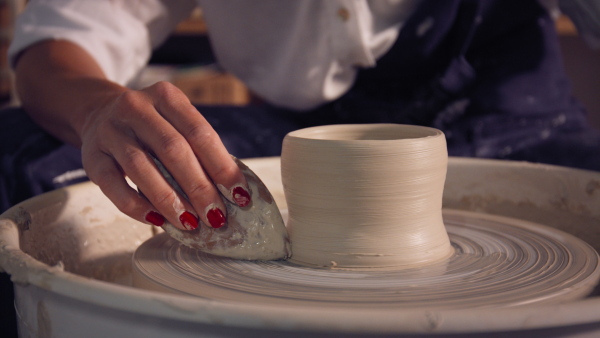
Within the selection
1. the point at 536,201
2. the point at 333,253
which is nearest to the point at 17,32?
the point at 333,253

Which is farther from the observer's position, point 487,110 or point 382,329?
point 487,110

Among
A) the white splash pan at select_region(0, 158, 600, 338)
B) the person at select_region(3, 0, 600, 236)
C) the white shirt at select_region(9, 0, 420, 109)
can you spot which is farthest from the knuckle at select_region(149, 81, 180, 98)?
the white shirt at select_region(9, 0, 420, 109)

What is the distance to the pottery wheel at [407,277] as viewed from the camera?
531mm

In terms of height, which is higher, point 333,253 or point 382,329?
point 382,329

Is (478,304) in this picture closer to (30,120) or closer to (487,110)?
(487,110)

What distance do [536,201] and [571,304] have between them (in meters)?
0.54

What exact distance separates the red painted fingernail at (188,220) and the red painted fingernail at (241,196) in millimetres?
48

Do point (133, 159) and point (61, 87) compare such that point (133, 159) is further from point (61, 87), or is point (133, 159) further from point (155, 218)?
point (61, 87)

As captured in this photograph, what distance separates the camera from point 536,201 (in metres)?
0.91

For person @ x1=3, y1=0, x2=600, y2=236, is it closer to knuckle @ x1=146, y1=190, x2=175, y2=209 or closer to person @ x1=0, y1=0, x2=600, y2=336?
person @ x1=0, y1=0, x2=600, y2=336

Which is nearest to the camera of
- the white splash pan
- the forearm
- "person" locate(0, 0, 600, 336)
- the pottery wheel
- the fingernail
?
the white splash pan

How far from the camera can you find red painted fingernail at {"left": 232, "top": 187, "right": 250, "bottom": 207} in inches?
24.2

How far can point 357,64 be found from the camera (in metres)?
1.14

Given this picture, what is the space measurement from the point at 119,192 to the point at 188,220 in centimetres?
8
